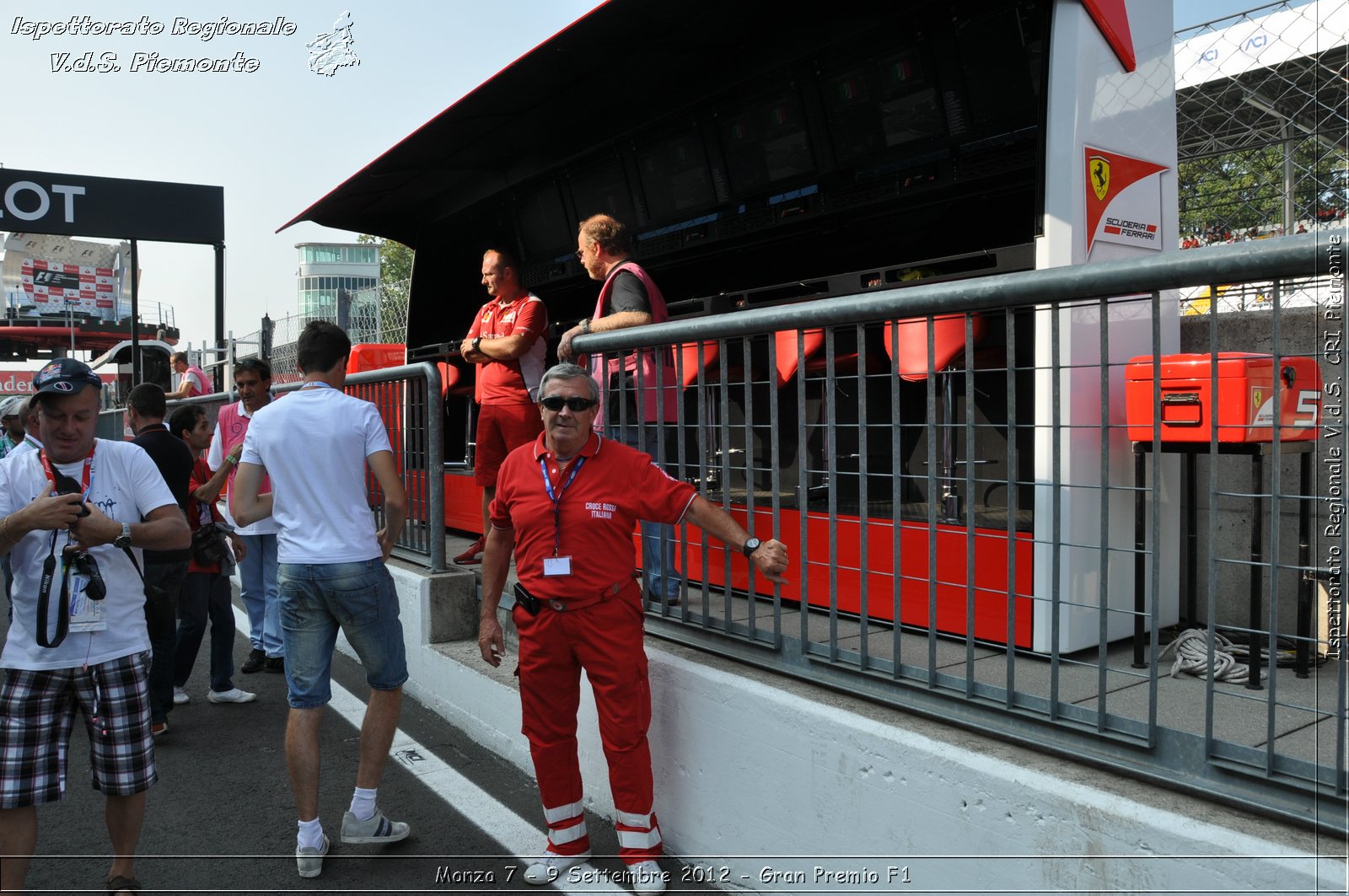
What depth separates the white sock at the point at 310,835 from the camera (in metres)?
3.57

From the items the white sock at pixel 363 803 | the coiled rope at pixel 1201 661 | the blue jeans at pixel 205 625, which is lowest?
the white sock at pixel 363 803

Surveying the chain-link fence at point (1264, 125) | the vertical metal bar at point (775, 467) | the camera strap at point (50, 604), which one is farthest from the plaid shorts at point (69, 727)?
the chain-link fence at point (1264, 125)

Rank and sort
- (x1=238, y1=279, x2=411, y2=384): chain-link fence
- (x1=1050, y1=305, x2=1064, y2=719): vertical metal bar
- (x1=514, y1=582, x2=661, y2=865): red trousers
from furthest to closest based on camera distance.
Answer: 1. (x1=238, y1=279, x2=411, y2=384): chain-link fence
2. (x1=514, y1=582, x2=661, y2=865): red trousers
3. (x1=1050, y1=305, x2=1064, y2=719): vertical metal bar

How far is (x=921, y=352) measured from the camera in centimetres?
369

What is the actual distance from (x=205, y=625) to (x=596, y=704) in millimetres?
3383

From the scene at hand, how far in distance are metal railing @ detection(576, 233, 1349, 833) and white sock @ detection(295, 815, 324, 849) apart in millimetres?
1490

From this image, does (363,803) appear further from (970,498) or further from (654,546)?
(970,498)

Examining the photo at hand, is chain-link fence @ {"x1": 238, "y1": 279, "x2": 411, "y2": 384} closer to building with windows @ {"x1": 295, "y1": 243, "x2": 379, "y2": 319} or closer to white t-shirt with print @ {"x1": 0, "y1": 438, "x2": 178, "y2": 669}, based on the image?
building with windows @ {"x1": 295, "y1": 243, "x2": 379, "y2": 319}

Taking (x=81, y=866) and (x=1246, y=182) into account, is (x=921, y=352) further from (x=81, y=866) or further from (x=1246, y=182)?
(x=81, y=866)

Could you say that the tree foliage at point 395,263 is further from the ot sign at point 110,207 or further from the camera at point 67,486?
the camera at point 67,486

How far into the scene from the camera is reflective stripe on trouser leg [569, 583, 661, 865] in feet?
10.7

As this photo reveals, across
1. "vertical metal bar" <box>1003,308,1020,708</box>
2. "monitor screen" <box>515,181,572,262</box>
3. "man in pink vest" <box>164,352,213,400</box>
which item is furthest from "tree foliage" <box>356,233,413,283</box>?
"vertical metal bar" <box>1003,308,1020,708</box>

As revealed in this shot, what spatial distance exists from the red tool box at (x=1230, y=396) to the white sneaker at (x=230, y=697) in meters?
5.06

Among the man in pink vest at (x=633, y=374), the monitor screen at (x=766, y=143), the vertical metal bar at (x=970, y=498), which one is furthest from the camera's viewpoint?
the monitor screen at (x=766, y=143)
